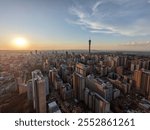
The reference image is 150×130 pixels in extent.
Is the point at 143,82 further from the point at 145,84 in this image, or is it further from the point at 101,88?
the point at 101,88

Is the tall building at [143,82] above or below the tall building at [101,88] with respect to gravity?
above

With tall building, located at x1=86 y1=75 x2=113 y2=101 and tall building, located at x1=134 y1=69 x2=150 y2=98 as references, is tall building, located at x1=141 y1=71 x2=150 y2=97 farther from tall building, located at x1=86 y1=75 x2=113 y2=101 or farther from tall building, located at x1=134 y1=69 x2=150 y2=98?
tall building, located at x1=86 y1=75 x2=113 y2=101

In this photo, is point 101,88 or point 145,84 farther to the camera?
point 101,88

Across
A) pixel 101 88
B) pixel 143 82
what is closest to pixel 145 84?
pixel 143 82

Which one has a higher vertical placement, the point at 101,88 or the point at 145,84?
the point at 145,84

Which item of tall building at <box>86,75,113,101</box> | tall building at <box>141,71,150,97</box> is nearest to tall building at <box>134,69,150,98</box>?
tall building at <box>141,71,150,97</box>

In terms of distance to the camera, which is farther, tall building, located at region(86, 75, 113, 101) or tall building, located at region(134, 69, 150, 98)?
tall building, located at region(86, 75, 113, 101)

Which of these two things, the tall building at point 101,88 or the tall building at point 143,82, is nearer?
the tall building at point 143,82

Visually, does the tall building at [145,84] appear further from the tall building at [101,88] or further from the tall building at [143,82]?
the tall building at [101,88]

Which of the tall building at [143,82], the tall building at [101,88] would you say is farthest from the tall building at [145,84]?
the tall building at [101,88]

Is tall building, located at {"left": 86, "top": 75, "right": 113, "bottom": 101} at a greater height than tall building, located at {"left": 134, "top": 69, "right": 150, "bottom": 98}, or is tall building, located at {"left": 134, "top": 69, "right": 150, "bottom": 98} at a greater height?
tall building, located at {"left": 134, "top": 69, "right": 150, "bottom": 98}

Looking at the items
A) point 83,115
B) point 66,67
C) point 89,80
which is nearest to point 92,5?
point 83,115
